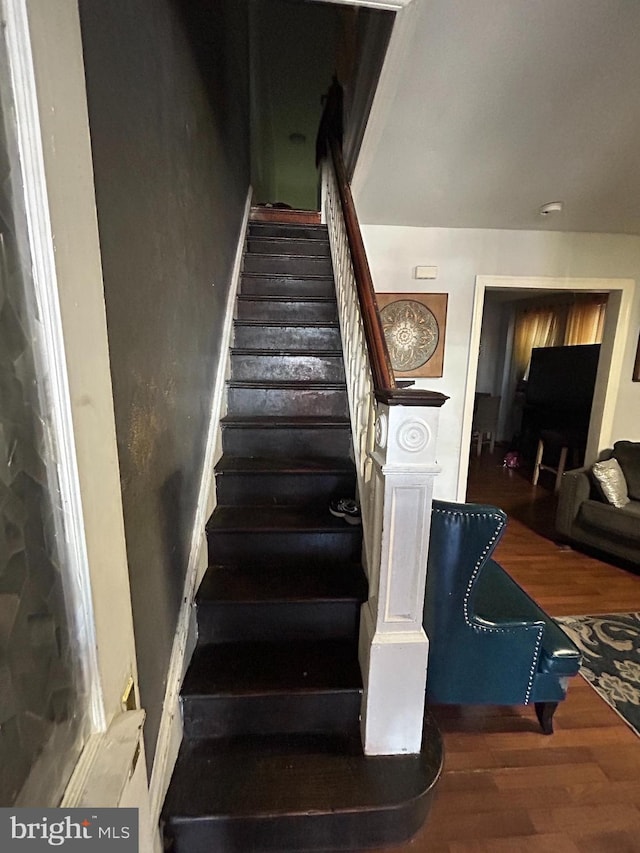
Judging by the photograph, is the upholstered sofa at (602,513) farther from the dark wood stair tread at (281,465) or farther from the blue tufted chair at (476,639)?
the dark wood stair tread at (281,465)

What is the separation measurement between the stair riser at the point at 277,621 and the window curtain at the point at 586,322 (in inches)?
208

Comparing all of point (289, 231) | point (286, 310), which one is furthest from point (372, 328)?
point (289, 231)

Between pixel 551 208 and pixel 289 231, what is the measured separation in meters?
2.00

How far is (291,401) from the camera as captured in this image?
2.35 meters

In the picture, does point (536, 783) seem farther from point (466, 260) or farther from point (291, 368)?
point (466, 260)

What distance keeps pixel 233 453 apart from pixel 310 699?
118 centimetres

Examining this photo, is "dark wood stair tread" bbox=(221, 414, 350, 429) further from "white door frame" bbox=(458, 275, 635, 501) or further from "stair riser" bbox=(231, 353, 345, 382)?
"white door frame" bbox=(458, 275, 635, 501)

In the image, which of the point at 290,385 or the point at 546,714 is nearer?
the point at 546,714

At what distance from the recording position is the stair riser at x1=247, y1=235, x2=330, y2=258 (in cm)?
325

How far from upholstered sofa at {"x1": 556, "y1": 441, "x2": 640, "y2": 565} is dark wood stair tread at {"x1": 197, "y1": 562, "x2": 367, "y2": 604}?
2310 millimetres

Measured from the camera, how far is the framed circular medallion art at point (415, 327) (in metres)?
3.37

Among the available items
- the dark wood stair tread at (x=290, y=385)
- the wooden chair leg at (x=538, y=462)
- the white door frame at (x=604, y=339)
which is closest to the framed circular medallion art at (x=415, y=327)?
the white door frame at (x=604, y=339)

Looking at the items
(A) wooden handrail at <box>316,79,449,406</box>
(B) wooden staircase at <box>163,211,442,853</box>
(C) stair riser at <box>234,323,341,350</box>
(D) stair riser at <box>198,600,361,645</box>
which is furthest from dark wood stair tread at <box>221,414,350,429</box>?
(D) stair riser at <box>198,600,361,645</box>

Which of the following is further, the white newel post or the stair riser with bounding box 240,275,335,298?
the stair riser with bounding box 240,275,335,298
